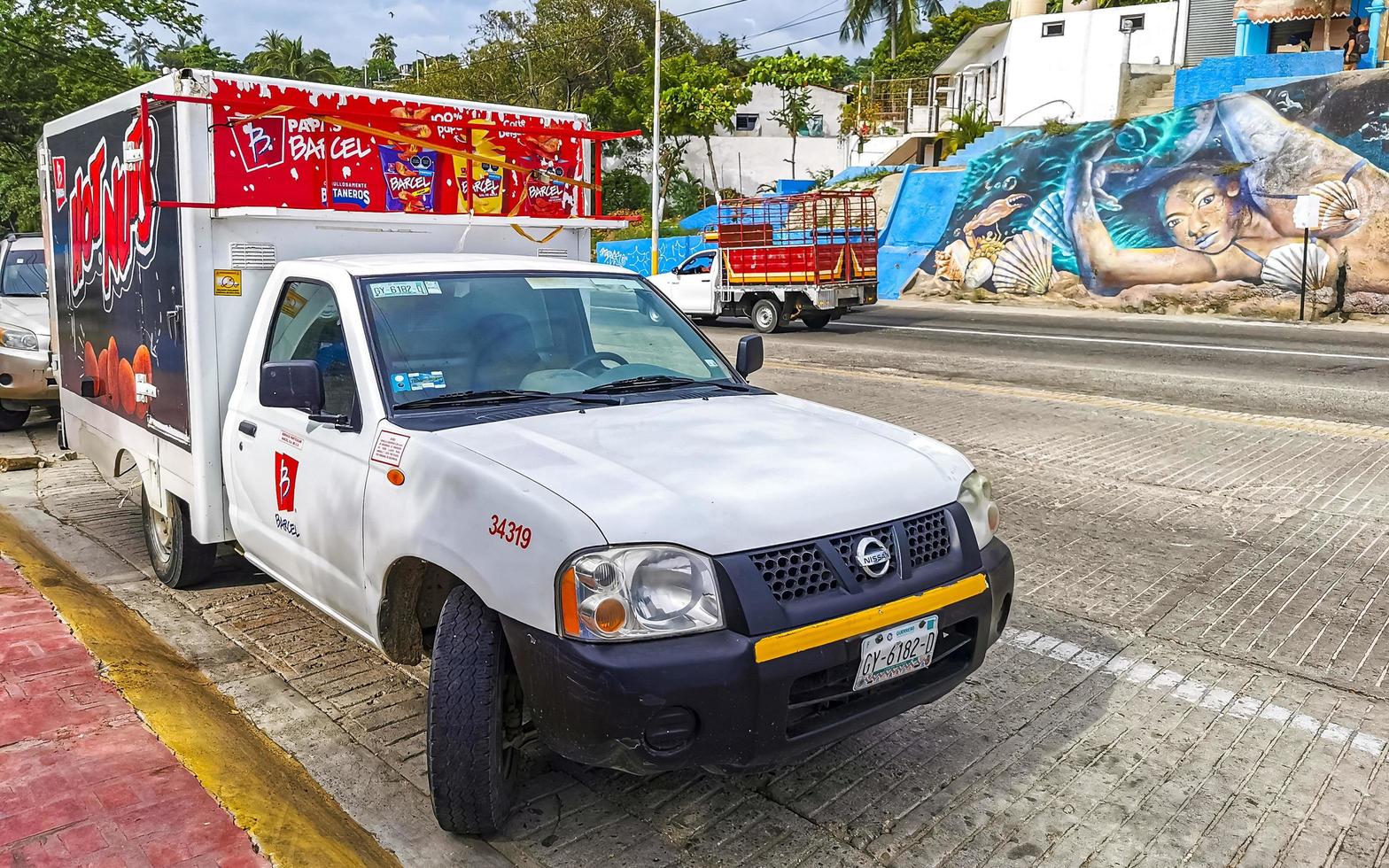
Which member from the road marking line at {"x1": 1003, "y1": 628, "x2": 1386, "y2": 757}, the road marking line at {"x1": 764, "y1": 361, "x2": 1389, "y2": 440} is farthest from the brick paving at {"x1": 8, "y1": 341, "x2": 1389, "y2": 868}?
the road marking line at {"x1": 764, "y1": 361, "x2": 1389, "y2": 440}

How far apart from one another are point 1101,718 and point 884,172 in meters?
32.6

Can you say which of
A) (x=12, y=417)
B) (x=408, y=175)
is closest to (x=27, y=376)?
(x=12, y=417)

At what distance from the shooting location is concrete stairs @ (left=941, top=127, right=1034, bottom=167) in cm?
A: 2945

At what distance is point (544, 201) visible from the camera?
6523 mm

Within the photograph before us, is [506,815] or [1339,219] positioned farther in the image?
[1339,219]

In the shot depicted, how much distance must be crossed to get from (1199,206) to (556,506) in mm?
25124

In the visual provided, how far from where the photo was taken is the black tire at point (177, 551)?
555cm

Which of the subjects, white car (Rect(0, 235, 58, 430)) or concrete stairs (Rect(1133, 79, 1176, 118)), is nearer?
white car (Rect(0, 235, 58, 430))

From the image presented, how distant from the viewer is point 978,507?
3791mm

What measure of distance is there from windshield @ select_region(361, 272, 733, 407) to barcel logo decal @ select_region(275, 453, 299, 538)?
67cm

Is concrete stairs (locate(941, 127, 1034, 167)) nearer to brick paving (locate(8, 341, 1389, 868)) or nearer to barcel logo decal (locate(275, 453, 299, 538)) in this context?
brick paving (locate(8, 341, 1389, 868))

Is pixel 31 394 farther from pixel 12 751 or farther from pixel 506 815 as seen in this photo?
pixel 506 815

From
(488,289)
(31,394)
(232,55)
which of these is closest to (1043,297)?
(31,394)

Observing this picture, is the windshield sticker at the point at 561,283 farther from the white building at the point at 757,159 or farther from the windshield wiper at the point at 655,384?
the white building at the point at 757,159
